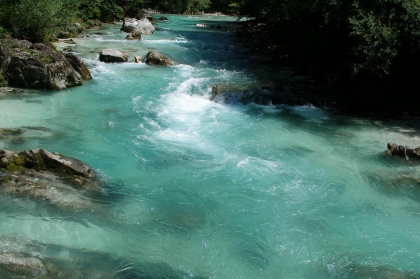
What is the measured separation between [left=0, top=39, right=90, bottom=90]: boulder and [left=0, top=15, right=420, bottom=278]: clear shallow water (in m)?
0.69

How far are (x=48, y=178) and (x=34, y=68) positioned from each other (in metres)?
8.42

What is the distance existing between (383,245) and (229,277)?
3065 mm

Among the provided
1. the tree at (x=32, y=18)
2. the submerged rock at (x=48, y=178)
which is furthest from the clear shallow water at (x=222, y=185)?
the tree at (x=32, y=18)

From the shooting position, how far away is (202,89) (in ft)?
53.4

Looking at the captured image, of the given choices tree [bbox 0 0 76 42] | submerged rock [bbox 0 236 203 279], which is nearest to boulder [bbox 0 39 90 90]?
tree [bbox 0 0 76 42]

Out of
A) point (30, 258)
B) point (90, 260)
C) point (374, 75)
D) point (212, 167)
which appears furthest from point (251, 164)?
point (374, 75)

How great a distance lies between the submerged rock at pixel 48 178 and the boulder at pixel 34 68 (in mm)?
7578

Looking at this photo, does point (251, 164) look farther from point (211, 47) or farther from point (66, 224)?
point (211, 47)

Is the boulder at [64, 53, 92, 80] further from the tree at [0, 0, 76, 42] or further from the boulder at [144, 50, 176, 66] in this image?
the boulder at [144, 50, 176, 66]

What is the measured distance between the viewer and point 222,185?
8773 mm

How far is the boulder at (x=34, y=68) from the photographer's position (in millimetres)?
14516

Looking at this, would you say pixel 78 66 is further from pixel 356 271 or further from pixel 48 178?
pixel 356 271

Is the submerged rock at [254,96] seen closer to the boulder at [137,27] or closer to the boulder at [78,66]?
the boulder at [78,66]

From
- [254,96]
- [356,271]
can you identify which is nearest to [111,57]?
[254,96]
